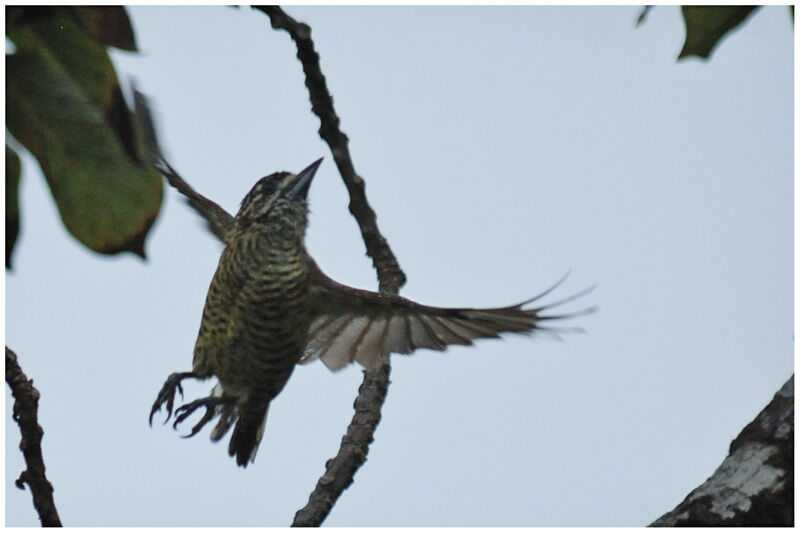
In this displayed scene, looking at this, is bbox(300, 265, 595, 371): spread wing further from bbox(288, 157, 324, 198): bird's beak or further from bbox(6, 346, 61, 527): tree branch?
bbox(6, 346, 61, 527): tree branch

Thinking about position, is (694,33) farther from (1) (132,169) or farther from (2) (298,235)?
(2) (298,235)

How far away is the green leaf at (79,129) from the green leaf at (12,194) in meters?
0.03

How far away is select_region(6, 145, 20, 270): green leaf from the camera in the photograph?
125 centimetres

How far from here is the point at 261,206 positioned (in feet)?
14.0

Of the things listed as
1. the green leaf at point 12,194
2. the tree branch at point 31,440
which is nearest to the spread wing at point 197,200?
the tree branch at point 31,440

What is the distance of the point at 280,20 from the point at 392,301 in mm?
1314

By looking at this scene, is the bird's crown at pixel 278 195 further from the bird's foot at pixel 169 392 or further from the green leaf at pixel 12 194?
the green leaf at pixel 12 194

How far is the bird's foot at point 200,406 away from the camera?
3.91 m

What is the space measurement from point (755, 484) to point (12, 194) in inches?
74.1

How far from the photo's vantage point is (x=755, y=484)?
7.80ft

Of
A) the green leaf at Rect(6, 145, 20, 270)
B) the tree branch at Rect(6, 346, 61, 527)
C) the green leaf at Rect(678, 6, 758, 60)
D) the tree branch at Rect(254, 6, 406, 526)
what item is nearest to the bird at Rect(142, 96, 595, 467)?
the tree branch at Rect(254, 6, 406, 526)

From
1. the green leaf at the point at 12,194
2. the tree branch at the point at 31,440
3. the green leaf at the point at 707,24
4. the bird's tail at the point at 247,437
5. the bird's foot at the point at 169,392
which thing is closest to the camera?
the green leaf at the point at 12,194

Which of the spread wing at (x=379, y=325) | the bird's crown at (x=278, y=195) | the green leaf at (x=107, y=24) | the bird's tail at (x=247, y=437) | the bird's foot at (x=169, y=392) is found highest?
the green leaf at (x=107, y=24)

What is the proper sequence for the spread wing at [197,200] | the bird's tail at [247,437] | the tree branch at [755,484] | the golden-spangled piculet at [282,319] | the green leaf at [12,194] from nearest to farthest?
1. the green leaf at [12,194]
2. the tree branch at [755,484]
3. the golden-spangled piculet at [282,319]
4. the bird's tail at [247,437]
5. the spread wing at [197,200]
